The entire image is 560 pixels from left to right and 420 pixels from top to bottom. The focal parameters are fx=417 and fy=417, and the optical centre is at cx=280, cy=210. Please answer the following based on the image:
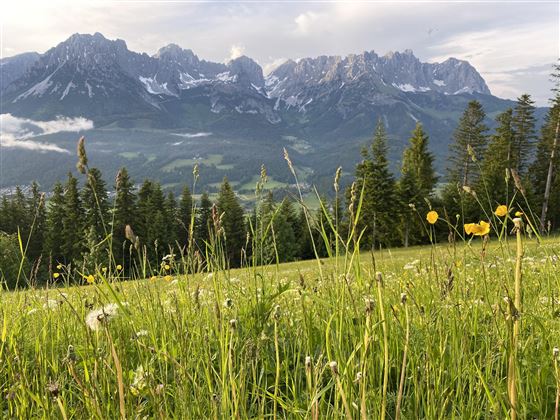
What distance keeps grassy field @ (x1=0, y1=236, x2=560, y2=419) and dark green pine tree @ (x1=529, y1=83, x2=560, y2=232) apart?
51.2m

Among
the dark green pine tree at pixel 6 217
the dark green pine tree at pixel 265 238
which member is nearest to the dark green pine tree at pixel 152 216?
the dark green pine tree at pixel 6 217

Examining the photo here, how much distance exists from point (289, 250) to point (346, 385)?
6073cm

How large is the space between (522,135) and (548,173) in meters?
5.99

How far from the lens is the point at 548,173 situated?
5034 cm

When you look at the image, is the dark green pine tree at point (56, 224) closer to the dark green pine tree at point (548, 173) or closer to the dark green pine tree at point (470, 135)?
the dark green pine tree at point (470, 135)

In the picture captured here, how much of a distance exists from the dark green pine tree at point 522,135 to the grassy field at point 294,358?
5742 centimetres

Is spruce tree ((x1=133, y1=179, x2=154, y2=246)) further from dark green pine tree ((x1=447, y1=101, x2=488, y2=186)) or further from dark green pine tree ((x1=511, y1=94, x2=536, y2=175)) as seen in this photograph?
dark green pine tree ((x1=511, y1=94, x2=536, y2=175))

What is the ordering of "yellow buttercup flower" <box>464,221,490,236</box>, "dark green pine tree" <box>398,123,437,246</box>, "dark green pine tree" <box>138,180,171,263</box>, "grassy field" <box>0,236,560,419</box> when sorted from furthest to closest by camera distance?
"dark green pine tree" <box>138,180,171,263</box>, "dark green pine tree" <box>398,123,437,246</box>, "yellow buttercup flower" <box>464,221,490,236</box>, "grassy field" <box>0,236,560,419</box>

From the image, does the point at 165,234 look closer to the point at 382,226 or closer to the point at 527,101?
the point at 382,226

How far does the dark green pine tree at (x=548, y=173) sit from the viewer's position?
46.5 m

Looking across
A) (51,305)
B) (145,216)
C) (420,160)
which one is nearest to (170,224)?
(145,216)

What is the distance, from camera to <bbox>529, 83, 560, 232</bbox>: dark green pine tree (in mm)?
46500

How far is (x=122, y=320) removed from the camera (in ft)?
8.95

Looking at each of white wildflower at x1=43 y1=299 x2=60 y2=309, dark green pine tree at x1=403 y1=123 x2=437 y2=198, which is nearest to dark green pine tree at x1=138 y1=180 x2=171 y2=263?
dark green pine tree at x1=403 y1=123 x2=437 y2=198
